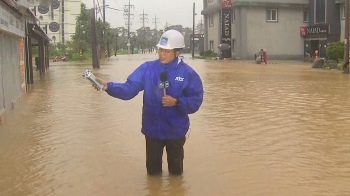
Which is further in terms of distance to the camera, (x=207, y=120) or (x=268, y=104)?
(x=268, y=104)

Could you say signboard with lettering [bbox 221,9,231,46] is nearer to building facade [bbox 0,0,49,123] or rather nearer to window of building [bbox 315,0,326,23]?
window of building [bbox 315,0,326,23]

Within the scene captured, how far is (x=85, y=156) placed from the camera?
6840 mm

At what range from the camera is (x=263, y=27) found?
47594mm

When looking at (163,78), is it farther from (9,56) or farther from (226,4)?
(226,4)

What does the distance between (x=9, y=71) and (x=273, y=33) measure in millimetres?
38522

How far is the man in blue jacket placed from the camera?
522 centimetres

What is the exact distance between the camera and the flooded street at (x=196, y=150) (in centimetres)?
539

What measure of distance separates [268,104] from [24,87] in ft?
27.5

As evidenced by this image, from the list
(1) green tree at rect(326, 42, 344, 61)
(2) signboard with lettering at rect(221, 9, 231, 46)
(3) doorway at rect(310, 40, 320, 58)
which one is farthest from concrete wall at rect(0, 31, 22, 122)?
(3) doorway at rect(310, 40, 320, 58)

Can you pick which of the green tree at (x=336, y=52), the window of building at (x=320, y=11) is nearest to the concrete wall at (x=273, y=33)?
the window of building at (x=320, y=11)

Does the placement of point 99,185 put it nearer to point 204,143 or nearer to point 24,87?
point 204,143

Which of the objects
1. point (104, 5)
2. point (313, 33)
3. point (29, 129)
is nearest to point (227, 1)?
point (313, 33)

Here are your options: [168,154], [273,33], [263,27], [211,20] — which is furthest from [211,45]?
[168,154]

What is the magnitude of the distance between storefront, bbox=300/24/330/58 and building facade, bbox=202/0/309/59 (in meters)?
1.13
